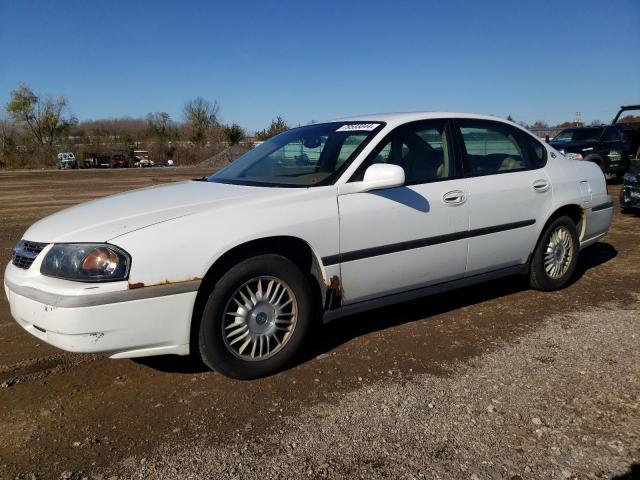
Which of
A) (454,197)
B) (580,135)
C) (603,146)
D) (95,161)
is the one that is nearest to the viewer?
(454,197)

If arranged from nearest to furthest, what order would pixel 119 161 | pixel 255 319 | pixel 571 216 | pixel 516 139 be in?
pixel 255 319 → pixel 516 139 → pixel 571 216 → pixel 119 161

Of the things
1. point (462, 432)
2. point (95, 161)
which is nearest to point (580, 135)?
point (462, 432)

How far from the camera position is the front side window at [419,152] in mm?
4203

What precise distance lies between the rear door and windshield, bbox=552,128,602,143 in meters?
12.1

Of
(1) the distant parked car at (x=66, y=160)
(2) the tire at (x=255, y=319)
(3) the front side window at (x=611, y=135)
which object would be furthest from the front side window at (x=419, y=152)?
(1) the distant parked car at (x=66, y=160)

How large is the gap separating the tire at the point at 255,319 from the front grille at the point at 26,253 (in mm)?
1039

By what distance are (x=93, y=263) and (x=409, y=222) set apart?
210 centimetres

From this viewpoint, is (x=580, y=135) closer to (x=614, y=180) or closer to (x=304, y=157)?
(x=614, y=180)

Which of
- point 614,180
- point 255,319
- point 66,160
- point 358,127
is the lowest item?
point 66,160

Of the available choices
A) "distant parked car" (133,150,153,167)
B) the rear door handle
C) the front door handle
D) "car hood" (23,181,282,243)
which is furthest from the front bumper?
"distant parked car" (133,150,153,167)

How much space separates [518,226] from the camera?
15.7ft

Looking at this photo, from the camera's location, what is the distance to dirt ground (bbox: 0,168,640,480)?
8.71ft

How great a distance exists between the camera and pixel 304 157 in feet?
14.2

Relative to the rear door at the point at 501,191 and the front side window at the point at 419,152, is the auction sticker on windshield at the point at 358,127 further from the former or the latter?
the rear door at the point at 501,191
